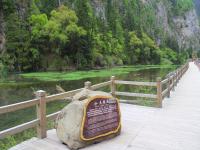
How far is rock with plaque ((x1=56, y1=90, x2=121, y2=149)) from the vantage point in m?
6.19

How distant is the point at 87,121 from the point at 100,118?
429 millimetres

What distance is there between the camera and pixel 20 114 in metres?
15.4

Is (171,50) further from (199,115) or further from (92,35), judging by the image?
(199,115)

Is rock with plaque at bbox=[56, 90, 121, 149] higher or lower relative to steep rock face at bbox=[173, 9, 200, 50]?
lower

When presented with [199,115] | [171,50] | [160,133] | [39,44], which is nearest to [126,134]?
[160,133]

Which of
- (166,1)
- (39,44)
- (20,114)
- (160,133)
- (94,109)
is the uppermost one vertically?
(166,1)

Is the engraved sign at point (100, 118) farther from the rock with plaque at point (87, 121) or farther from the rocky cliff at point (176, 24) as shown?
the rocky cliff at point (176, 24)

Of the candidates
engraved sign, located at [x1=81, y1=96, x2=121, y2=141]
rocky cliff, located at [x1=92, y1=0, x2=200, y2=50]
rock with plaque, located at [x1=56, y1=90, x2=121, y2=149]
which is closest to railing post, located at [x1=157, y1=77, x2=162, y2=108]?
engraved sign, located at [x1=81, y1=96, x2=121, y2=141]

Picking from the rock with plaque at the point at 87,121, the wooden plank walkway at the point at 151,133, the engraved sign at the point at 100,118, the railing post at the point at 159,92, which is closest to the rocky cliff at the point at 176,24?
the railing post at the point at 159,92

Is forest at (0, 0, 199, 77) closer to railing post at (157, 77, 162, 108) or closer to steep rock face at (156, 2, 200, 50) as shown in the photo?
railing post at (157, 77, 162, 108)

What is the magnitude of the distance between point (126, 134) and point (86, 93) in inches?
54.5

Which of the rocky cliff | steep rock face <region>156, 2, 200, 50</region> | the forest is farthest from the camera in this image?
steep rock face <region>156, 2, 200, 50</region>

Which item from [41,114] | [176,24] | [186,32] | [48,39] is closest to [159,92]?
[41,114]

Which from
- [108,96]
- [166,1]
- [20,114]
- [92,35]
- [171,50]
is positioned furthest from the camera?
[166,1]
